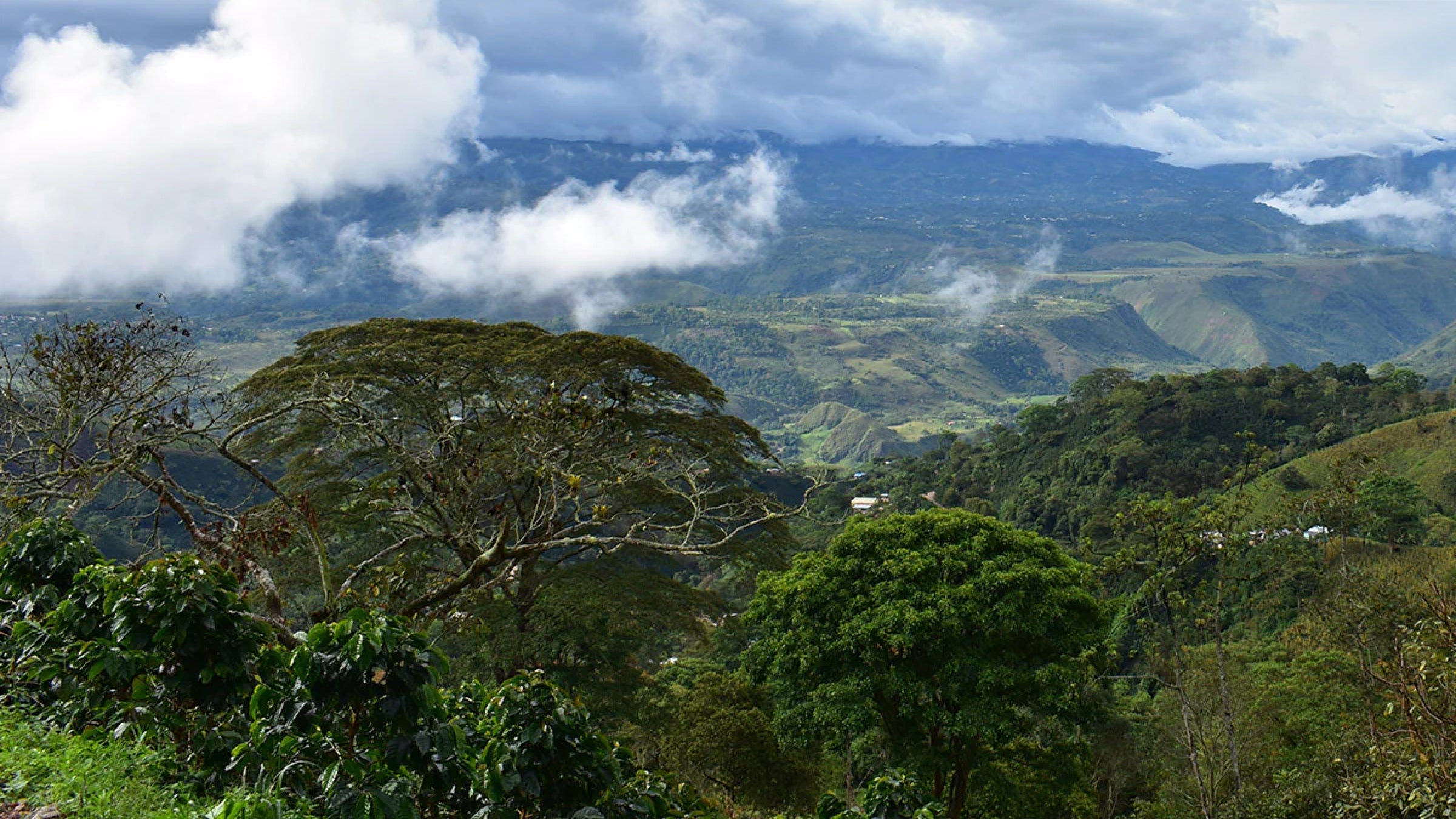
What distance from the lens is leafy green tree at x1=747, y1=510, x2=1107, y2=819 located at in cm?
1331

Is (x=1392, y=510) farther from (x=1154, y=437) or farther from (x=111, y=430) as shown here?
(x=111, y=430)

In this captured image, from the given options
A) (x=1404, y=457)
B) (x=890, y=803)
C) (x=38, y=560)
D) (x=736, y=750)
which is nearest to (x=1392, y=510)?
(x=1404, y=457)

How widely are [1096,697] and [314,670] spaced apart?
17938 millimetres

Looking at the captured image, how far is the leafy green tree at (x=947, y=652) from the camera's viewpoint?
13312mm

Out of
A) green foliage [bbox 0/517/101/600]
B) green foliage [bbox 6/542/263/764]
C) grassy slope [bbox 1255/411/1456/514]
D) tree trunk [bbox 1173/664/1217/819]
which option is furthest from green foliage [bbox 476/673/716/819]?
grassy slope [bbox 1255/411/1456/514]

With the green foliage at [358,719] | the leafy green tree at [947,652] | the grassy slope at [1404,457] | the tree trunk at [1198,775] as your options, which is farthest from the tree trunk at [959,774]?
the grassy slope at [1404,457]

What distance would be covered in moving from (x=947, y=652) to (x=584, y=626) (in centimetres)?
594

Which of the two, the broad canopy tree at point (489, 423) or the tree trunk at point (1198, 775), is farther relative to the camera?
the broad canopy tree at point (489, 423)

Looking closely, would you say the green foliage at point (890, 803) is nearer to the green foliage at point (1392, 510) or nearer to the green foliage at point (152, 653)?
the green foliage at point (152, 653)

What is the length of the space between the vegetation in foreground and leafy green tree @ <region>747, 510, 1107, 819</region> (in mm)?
63

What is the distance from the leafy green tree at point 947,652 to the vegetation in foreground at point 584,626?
0.21 feet

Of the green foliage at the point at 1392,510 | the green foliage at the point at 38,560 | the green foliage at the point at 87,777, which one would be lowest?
the green foliage at the point at 1392,510

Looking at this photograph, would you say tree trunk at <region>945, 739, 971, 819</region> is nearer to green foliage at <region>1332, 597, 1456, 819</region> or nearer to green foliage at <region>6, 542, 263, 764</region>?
green foliage at <region>1332, 597, 1456, 819</region>

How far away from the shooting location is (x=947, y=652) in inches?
539
